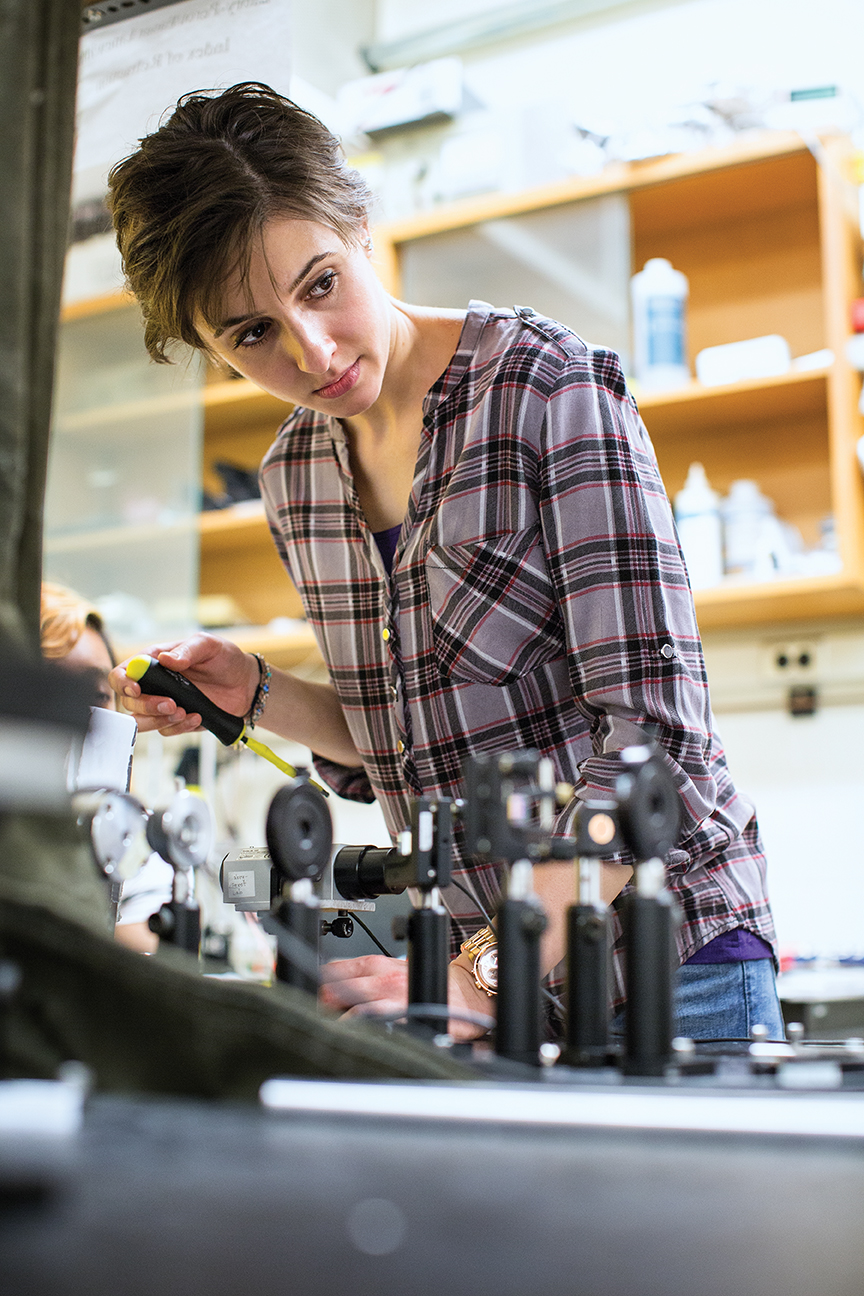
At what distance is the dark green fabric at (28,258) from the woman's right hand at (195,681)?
2.13 ft

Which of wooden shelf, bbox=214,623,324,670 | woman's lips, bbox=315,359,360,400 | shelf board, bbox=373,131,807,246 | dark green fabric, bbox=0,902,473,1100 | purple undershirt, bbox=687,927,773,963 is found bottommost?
dark green fabric, bbox=0,902,473,1100

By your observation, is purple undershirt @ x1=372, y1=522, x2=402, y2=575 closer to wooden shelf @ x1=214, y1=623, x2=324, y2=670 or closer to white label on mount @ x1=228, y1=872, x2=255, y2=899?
white label on mount @ x1=228, y1=872, x2=255, y2=899

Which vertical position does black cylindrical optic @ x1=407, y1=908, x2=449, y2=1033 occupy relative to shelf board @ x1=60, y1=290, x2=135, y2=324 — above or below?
below

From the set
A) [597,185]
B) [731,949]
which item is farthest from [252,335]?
[597,185]

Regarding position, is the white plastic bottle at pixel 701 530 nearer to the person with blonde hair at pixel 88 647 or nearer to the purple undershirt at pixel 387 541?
the person with blonde hair at pixel 88 647

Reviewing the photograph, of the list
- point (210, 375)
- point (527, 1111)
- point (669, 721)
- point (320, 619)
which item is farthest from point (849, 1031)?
point (210, 375)

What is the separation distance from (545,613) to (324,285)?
374 millimetres

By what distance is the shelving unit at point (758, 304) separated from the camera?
8.26 ft

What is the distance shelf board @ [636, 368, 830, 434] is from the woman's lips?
1416 mm

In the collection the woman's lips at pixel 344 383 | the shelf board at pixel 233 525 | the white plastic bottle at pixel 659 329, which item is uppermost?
the white plastic bottle at pixel 659 329

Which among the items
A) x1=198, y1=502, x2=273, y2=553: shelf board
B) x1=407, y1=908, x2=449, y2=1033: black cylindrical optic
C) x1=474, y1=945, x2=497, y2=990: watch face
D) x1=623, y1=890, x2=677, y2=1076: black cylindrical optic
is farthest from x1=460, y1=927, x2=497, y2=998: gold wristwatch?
x1=198, y1=502, x2=273, y2=553: shelf board

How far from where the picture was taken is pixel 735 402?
2689 millimetres

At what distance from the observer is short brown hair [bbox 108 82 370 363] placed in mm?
1155

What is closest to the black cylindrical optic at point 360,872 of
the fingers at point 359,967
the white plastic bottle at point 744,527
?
the fingers at point 359,967
